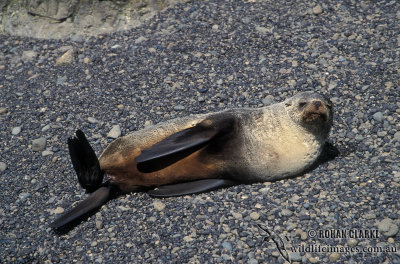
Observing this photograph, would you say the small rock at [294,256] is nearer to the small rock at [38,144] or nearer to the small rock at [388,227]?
the small rock at [388,227]

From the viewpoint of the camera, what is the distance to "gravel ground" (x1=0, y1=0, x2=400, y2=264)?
349cm

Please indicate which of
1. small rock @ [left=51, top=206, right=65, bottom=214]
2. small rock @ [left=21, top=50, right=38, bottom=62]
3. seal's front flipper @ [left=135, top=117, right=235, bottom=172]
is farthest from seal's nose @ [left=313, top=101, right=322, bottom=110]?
small rock @ [left=21, top=50, right=38, bottom=62]

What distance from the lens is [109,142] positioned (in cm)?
465

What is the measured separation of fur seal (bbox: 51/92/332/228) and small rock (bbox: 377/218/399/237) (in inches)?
34.8

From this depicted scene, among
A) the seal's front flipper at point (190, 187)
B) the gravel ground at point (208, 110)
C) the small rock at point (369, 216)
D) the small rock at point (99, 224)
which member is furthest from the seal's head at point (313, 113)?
the small rock at point (99, 224)

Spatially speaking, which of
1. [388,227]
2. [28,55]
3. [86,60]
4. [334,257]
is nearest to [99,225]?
[334,257]

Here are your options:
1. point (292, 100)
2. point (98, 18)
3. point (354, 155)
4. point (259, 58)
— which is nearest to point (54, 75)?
point (98, 18)

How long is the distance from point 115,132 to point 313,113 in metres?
1.87

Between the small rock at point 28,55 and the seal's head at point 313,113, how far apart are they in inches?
133

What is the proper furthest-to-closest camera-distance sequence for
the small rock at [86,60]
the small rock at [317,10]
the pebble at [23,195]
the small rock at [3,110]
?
1. the small rock at [317,10]
2. the small rock at [86,60]
3. the small rock at [3,110]
4. the pebble at [23,195]

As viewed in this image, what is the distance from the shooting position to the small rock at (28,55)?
5.99 m

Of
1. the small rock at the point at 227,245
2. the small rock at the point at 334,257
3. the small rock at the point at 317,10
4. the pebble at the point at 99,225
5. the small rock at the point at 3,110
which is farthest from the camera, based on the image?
the small rock at the point at 317,10

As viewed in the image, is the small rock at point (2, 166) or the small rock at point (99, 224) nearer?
the small rock at point (99, 224)

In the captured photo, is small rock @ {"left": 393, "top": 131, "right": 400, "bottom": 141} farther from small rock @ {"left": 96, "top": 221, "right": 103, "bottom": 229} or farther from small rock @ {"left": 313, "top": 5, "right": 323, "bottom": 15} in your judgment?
small rock @ {"left": 96, "top": 221, "right": 103, "bottom": 229}
